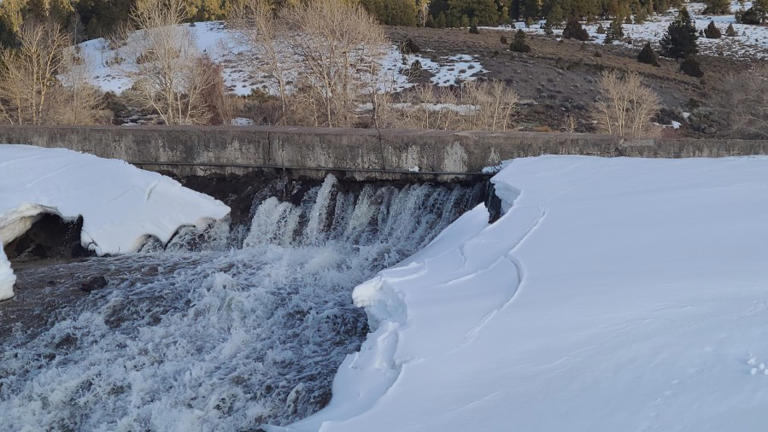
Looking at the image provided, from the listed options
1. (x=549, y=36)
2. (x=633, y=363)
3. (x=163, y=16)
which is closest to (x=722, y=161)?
(x=633, y=363)

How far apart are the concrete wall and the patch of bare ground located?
18585mm

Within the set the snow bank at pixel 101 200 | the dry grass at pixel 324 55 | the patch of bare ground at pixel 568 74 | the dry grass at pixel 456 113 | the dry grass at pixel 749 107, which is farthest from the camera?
the patch of bare ground at pixel 568 74

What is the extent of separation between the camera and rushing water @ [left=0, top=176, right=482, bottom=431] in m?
5.12

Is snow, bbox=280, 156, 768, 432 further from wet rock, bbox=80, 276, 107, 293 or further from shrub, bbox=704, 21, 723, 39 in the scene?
shrub, bbox=704, 21, 723, 39

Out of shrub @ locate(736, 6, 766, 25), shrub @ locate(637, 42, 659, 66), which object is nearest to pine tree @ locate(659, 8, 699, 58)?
shrub @ locate(637, 42, 659, 66)

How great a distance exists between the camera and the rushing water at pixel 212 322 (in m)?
5.12

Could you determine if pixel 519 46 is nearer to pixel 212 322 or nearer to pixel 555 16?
pixel 555 16

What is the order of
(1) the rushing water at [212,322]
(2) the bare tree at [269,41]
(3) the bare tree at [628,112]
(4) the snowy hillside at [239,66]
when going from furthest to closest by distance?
(4) the snowy hillside at [239,66]
(2) the bare tree at [269,41]
(3) the bare tree at [628,112]
(1) the rushing water at [212,322]

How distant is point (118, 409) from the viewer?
5.12m

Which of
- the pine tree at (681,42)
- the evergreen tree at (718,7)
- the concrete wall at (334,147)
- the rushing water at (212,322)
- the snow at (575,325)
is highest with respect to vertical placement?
the evergreen tree at (718,7)

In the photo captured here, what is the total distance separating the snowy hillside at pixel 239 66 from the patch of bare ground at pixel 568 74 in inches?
50.3

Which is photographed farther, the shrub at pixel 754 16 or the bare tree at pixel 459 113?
the shrub at pixel 754 16

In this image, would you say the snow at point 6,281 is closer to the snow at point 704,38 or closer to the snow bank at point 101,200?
the snow bank at point 101,200

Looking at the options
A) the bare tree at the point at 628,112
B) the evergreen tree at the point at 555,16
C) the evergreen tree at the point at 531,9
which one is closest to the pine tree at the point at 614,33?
the evergreen tree at the point at 555,16
